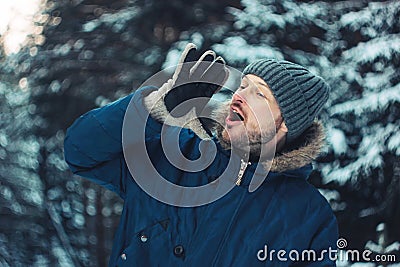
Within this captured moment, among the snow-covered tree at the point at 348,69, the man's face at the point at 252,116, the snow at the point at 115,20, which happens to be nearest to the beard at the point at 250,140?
the man's face at the point at 252,116

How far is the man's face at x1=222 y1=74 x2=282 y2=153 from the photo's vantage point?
3.37ft

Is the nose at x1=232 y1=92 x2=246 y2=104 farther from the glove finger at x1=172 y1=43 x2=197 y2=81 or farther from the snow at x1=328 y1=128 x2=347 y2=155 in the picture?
the snow at x1=328 y1=128 x2=347 y2=155

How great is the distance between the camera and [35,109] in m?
1.81

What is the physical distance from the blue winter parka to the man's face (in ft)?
0.15

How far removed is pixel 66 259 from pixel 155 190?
977 millimetres

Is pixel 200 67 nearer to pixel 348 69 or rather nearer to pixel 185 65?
pixel 185 65

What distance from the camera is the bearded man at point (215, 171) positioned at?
96 cm

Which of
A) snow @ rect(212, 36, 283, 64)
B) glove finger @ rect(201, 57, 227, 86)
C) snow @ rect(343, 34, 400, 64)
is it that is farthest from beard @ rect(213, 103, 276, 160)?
→ snow @ rect(343, 34, 400, 64)

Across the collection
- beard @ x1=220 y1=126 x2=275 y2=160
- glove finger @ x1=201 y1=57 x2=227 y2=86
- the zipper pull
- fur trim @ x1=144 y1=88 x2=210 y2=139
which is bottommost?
the zipper pull

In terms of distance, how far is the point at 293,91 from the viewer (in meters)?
1.04

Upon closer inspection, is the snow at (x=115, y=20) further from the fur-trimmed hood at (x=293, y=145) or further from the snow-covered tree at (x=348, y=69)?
the fur-trimmed hood at (x=293, y=145)

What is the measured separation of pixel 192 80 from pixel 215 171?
199 mm

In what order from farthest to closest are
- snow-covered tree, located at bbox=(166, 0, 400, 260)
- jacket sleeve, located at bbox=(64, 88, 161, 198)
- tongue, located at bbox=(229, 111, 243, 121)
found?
snow-covered tree, located at bbox=(166, 0, 400, 260) < tongue, located at bbox=(229, 111, 243, 121) < jacket sleeve, located at bbox=(64, 88, 161, 198)

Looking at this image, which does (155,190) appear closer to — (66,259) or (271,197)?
(271,197)
